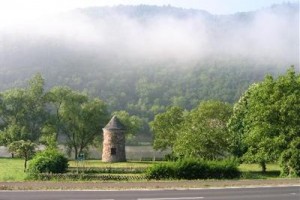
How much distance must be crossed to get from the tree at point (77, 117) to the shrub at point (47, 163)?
3928 cm

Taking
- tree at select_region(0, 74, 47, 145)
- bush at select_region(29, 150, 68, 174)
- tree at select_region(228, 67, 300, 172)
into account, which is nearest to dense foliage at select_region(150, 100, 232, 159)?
tree at select_region(228, 67, 300, 172)

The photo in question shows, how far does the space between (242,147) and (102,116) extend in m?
37.9

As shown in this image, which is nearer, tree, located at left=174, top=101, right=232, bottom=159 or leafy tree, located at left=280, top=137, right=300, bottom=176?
leafy tree, located at left=280, top=137, right=300, bottom=176

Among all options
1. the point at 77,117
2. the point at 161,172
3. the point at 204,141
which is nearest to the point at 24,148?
the point at 204,141

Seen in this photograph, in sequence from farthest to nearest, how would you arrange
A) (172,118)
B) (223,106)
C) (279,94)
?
1. (172,118)
2. (223,106)
3. (279,94)

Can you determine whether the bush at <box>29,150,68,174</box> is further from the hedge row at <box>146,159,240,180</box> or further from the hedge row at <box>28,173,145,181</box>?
the hedge row at <box>146,159,240,180</box>

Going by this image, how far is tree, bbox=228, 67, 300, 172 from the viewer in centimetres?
4247

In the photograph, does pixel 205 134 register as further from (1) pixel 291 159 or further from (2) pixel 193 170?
(2) pixel 193 170

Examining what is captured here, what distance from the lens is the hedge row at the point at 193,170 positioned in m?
37.6

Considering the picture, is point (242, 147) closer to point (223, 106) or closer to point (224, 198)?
point (223, 106)

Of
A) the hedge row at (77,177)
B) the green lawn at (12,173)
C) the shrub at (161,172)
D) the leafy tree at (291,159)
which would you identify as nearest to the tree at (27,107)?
the green lawn at (12,173)

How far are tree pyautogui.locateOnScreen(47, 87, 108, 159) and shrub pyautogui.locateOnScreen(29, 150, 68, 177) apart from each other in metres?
39.3

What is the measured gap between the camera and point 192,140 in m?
54.2

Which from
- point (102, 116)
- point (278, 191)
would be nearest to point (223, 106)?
point (102, 116)
